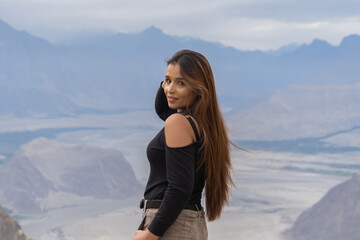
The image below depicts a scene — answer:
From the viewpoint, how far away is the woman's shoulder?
0.97 m

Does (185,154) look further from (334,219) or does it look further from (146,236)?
(334,219)

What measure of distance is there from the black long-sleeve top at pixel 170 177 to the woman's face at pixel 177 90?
57 mm

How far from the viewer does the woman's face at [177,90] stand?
3.39ft

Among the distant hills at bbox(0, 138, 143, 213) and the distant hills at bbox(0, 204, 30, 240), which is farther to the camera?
the distant hills at bbox(0, 138, 143, 213)

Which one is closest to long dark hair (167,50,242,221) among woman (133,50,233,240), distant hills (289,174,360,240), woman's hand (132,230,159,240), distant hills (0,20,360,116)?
woman (133,50,233,240)

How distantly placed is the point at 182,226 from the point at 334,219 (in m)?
19.6

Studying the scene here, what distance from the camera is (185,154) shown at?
0.97 m

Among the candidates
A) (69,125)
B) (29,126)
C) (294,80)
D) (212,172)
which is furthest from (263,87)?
(212,172)

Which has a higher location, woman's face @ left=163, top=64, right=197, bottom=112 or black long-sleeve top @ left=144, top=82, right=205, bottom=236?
woman's face @ left=163, top=64, right=197, bottom=112

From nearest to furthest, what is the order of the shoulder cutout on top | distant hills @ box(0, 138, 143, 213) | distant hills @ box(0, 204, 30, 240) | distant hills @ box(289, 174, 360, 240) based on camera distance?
1. the shoulder cutout on top
2. distant hills @ box(0, 204, 30, 240)
3. distant hills @ box(289, 174, 360, 240)
4. distant hills @ box(0, 138, 143, 213)

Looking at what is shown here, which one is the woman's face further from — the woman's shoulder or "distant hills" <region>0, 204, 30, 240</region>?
"distant hills" <region>0, 204, 30, 240</region>

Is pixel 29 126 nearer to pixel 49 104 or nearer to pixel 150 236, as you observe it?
pixel 49 104

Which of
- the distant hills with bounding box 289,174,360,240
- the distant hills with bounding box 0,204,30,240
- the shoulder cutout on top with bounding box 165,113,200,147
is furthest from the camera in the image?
the distant hills with bounding box 289,174,360,240

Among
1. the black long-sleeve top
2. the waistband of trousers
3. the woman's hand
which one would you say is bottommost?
the woman's hand
